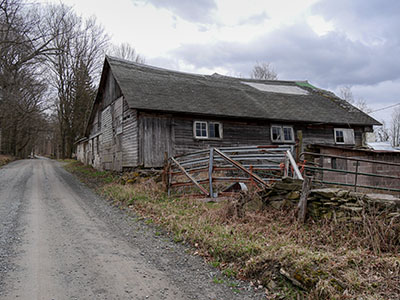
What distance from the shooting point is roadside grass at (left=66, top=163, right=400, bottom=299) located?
3658mm

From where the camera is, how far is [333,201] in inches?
219

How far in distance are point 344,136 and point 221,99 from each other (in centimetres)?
919

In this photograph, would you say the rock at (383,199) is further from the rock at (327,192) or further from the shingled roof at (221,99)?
the shingled roof at (221,99)

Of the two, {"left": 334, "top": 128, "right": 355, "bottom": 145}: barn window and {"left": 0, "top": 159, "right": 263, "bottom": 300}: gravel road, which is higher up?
{"left": 334, "top": 128, "right": 355, "bottom": 145}: barn window

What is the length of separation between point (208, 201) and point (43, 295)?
19.3 ft

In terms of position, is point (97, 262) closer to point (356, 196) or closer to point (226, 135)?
point (356, 196)

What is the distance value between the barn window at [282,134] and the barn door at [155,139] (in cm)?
677

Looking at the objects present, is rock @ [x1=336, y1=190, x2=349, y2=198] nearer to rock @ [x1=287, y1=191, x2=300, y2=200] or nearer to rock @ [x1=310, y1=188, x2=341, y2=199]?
rock @ [x1=310, y1=188, x2=341, y2=199]

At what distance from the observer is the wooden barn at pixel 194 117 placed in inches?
597

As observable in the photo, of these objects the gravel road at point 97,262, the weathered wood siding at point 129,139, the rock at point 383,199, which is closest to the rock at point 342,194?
the rock at point 383,199

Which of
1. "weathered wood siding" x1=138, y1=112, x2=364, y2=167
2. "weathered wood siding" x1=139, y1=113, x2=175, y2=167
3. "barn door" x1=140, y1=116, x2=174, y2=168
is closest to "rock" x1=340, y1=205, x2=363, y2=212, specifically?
"weathered wood siding" x1=138, y1=112, x2=364, y2=167

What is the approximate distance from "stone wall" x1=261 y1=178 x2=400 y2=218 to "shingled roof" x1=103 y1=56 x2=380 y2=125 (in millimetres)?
9299

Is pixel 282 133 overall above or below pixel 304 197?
above

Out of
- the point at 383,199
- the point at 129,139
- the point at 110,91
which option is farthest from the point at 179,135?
the point at 383,199
